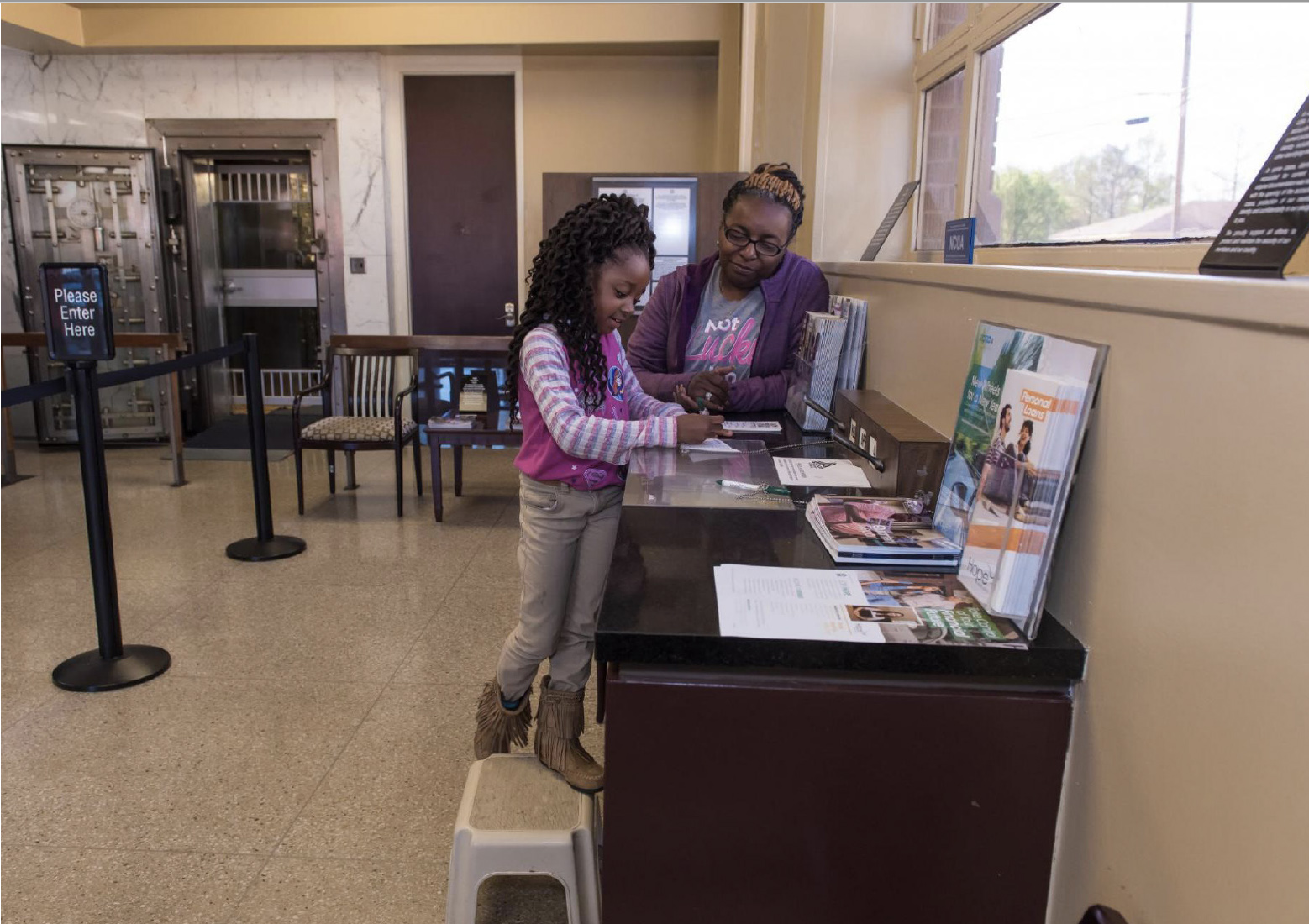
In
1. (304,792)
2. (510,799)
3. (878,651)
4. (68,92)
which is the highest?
(68,92)

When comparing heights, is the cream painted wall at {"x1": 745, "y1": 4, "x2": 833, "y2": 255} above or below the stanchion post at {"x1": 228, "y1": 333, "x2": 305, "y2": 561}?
above

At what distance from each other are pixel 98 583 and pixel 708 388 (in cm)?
198

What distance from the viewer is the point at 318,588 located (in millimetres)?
3648

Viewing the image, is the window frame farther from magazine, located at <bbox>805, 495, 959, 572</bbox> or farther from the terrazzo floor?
the terrazzo floor

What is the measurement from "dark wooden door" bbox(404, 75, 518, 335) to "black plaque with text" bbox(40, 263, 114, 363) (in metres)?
4.27

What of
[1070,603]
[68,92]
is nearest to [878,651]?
[1070,603]

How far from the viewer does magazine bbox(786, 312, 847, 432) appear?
7.63 ft

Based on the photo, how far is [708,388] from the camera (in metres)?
2.48

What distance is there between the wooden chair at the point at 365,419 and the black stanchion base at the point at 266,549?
563mm

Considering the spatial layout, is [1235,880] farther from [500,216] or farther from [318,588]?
[500,216]

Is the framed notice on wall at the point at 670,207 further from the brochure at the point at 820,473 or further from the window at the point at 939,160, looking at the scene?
the brochure at the point at 820,473

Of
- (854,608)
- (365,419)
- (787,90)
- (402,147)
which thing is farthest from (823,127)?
(402,147)

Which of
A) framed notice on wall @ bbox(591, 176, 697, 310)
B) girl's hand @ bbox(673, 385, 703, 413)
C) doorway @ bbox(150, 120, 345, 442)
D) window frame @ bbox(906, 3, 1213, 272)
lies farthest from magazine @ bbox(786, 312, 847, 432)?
doorway @ bbox(150, 120, 345, 442)

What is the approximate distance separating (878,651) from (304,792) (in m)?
1.72
